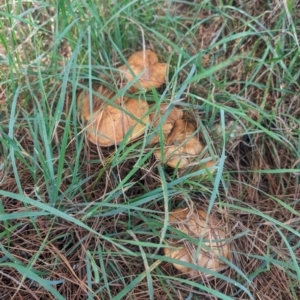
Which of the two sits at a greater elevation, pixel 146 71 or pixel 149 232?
pixel 146 71

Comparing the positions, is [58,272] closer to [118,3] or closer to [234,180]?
[234,180]

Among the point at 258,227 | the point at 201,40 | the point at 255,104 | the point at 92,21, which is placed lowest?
the point at 258,227

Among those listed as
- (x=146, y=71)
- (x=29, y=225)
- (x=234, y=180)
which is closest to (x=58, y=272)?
(x=29, y=225)

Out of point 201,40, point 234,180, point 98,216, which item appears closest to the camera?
point 98,216

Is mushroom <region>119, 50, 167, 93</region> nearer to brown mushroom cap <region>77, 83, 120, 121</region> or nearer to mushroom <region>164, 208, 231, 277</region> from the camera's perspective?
brown mushroom cap <region>77, 83, 120, 121</region>

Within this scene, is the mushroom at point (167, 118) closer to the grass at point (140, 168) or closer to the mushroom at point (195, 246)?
the grass at point (140, 168)

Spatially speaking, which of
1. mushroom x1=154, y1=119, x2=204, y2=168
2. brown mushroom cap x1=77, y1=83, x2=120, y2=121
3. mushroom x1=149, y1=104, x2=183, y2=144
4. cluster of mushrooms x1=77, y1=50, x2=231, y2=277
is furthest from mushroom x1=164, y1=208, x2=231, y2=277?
brown mushroom cap x1=77, y1=83, x2=120, y2=121

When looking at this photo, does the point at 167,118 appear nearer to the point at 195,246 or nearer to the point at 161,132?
the point at 161,132

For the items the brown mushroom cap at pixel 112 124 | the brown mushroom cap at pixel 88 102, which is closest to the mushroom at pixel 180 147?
the brown mushroom cap at pixel 112 124

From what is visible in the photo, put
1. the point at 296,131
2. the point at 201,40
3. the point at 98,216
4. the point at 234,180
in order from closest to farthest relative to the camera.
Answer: the point at 98,216, the point at 234,180, the point at 296,131, the point at 201,40
